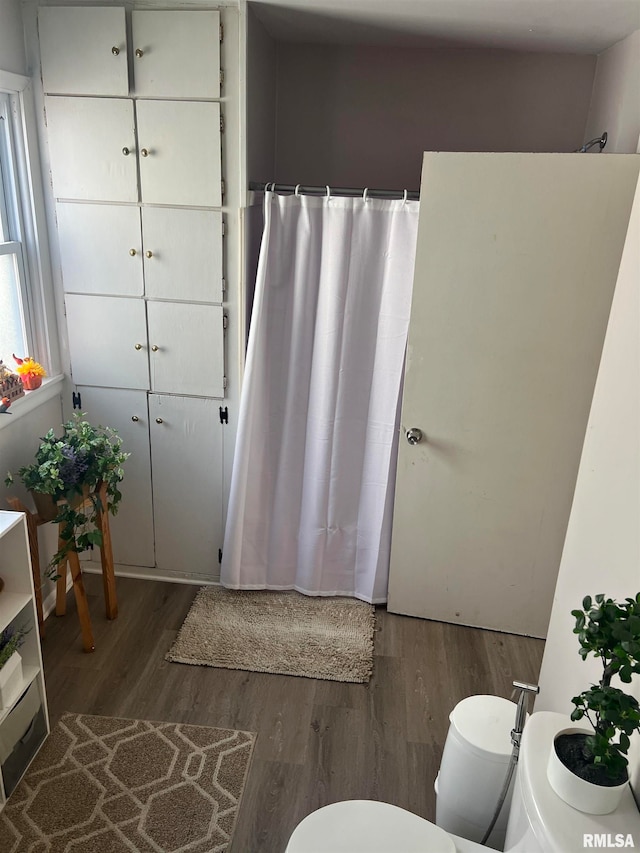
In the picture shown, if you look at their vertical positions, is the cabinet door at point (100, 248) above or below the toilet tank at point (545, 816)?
above

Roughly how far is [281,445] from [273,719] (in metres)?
1.03

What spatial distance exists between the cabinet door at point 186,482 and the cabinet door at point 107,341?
149 millimetres

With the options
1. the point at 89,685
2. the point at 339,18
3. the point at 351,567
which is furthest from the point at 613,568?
the point at 339,18

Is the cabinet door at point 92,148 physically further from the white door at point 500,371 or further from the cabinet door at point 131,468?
the white door at point 500,371

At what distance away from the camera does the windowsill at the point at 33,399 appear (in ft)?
7.72

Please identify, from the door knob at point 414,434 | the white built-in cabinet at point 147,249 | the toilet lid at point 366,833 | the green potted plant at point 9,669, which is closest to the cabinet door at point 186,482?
the white built-in cabinet at point 147,249

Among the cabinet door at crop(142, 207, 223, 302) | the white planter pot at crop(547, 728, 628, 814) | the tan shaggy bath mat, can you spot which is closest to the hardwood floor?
the tan shaggy bath mat

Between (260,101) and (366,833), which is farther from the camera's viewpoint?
(260,101)

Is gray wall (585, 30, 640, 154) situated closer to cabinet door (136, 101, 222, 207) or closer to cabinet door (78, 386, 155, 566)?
cabinet door (136, 101, 222, 207)

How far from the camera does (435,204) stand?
7.48 ft

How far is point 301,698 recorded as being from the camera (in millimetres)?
2334

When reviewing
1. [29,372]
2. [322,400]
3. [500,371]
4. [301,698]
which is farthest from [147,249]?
[301,698]

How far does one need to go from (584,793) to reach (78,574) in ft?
6.12

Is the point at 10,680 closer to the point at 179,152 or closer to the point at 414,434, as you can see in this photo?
the point at 414,434
